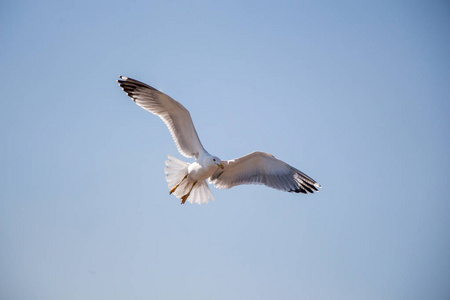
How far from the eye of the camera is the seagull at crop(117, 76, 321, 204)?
6406mm

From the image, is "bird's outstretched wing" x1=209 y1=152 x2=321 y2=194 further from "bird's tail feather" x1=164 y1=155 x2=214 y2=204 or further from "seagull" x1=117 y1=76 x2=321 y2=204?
"bird's tail feather" x1=164 y1=155 x2=214 y2=204

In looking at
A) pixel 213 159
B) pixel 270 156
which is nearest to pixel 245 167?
pixel 270 156

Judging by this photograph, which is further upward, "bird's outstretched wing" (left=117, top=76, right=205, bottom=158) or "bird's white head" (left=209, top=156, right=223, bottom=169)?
"bird's outstretched wing" (left=117, top=76, right=205, bottom=158)

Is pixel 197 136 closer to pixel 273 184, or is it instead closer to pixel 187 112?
pixel 187 112

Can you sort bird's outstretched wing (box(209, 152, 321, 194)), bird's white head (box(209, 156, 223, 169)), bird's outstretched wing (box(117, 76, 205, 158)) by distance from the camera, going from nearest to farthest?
bird's white head (box(209, 156, 223, 169))
bird's outstretched wing (box(117, 76, 205, 158))
bird's outstretched wing (box(209, 152, 321, 194))

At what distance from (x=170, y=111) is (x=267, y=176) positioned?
5.68 feet

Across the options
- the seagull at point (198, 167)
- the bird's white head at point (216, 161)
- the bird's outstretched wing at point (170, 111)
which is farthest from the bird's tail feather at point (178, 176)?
the bird's white head at point (216, 161)

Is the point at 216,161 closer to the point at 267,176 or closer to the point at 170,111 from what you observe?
the point at 170,111

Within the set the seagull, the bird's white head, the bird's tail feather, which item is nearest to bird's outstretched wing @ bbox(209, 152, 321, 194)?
the seagull

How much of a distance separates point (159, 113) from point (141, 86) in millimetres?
435

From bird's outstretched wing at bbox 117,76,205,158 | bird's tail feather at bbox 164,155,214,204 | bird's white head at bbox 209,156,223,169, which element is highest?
bird's outstretched wing at bbox 117,76,205,158

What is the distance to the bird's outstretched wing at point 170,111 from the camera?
21.0 ft

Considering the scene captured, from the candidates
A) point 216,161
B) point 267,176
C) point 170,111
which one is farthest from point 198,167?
point 267,176

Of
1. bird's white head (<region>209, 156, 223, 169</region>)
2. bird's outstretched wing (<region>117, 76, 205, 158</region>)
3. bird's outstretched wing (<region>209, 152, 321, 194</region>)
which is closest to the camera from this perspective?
bird's white head (<region>209, 156, 223, 169</region>)
